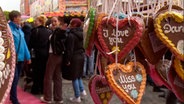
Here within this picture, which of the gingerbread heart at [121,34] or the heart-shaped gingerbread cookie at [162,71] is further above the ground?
the gingerbread heart at [121,34]

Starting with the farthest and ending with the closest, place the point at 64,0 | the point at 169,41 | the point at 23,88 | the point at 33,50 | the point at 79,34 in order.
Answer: the point at 64,0, the point at 23,88, the point at 33,50, the point at 79,34, the point at 169,41

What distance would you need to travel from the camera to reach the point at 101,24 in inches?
38.7

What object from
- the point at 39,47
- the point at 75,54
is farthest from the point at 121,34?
the point at 39,47

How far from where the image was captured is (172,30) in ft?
2.91

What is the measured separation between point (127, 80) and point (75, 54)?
2.87 meters

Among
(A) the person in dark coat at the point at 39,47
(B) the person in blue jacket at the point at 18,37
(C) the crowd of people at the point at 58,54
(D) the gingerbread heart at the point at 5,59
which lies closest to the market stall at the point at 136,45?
(D) the gingerbread heart at the point at 5,59

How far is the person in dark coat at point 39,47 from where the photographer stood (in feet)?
13.4

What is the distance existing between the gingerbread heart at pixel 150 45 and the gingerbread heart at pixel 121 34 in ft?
0.14

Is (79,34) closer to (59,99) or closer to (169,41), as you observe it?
(59,99)

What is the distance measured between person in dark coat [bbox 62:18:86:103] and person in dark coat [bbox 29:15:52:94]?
480mm

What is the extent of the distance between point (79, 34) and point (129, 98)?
280 cm

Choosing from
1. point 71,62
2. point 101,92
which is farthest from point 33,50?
point 101,92

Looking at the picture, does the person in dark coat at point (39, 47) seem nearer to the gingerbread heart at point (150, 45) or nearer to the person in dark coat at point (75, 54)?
the person in dark coat at point (75, 54)

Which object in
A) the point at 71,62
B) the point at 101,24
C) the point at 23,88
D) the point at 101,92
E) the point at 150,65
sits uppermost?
the point at 101,24
